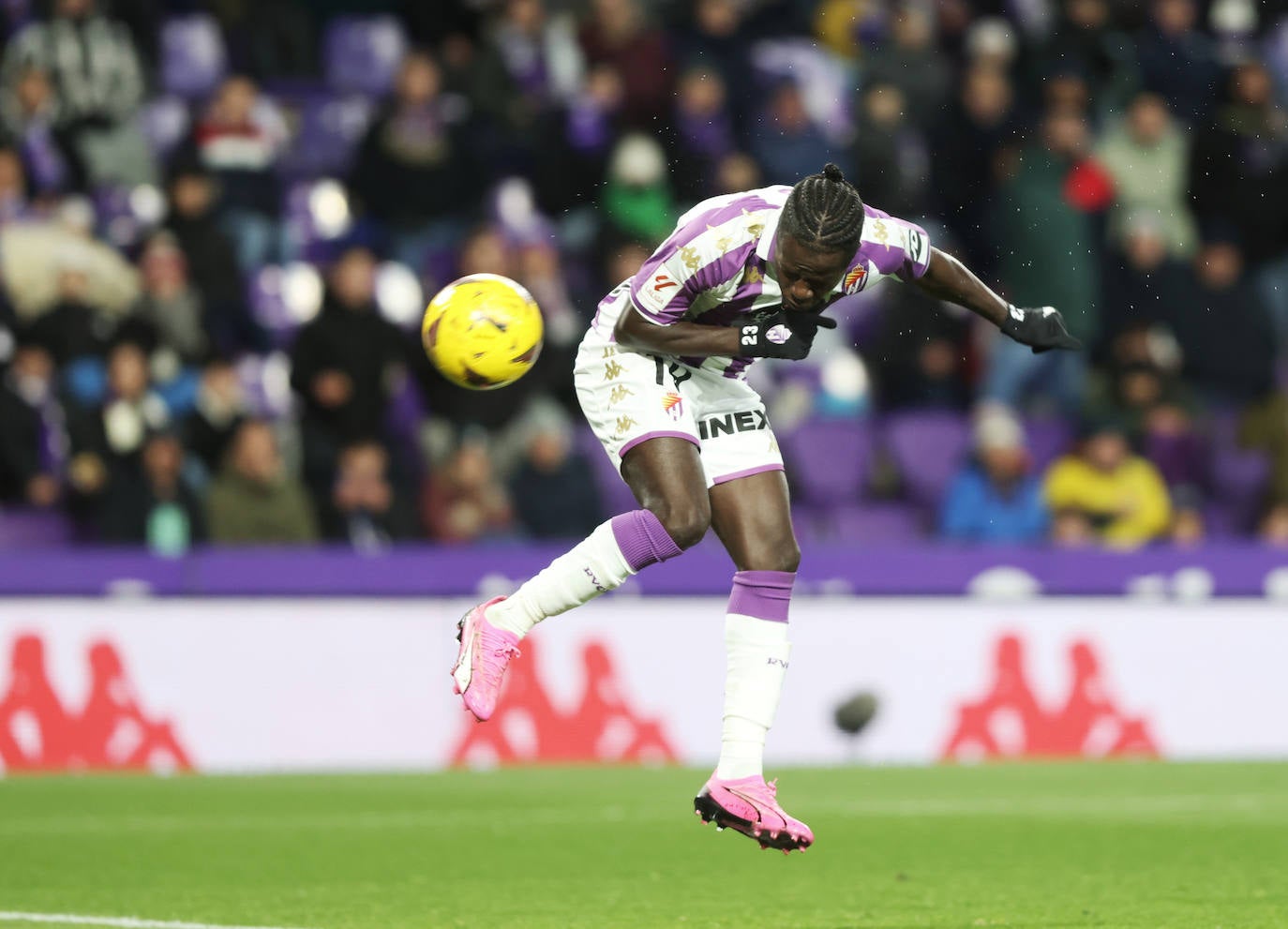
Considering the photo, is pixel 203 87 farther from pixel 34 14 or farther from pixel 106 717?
pixel 106 717

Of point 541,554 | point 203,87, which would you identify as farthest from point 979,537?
point 203,87

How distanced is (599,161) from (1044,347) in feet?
27.8

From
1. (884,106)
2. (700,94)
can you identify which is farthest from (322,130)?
(884,106)

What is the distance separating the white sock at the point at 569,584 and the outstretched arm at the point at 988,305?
4.16 ft

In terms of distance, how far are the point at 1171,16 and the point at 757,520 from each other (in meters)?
10.9

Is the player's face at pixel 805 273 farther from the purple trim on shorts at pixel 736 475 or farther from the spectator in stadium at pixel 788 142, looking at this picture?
the spectator in stadium at pixel 788 142

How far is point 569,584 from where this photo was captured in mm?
6695

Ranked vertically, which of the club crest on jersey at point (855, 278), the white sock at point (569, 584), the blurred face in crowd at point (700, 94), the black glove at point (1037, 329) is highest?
the blurred face in crowd at point (700, 94)

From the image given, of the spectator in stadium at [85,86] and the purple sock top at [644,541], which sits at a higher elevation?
the spectator in stadium at [85,86]

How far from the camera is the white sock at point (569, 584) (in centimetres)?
664

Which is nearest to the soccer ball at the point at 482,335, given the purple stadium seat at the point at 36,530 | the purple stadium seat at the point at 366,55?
the purple stadium seat at the point at 36,530

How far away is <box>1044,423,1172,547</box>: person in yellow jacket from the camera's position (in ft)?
45.4

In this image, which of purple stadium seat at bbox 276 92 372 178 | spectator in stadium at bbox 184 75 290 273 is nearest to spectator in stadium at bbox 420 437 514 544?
spectator in stadium at bbox 184 75 290 273

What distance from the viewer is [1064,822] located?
9516 millimetres
